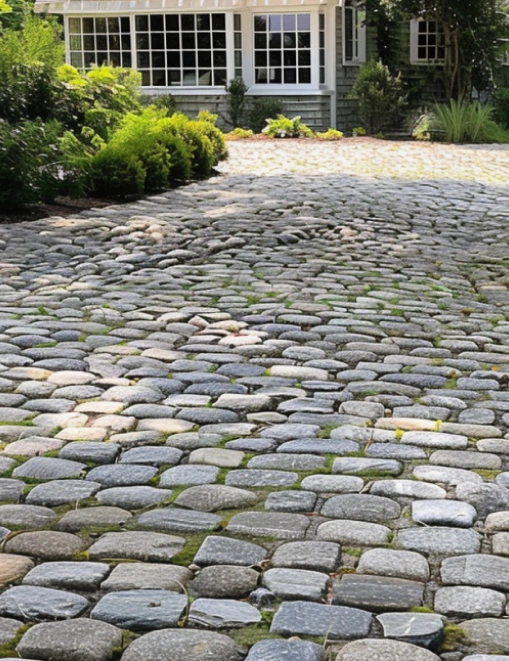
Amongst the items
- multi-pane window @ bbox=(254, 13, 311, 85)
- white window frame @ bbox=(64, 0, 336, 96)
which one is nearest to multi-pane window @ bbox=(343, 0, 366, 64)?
white window frame @ bbox=(64, 0, 336, 96)

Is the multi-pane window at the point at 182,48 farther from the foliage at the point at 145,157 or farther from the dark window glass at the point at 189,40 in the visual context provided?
the foliage at the point at 145,157

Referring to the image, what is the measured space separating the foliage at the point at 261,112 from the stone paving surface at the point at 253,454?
14.9 m

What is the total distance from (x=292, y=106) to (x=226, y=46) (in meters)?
2.11

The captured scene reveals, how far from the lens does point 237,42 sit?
79.7ft

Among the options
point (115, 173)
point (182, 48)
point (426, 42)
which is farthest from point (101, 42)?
point (115, 173)

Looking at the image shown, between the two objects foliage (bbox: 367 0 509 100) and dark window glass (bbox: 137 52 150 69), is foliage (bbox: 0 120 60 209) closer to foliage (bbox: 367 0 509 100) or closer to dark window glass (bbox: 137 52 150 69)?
dark window glass (bbox: 137 52 150 69)

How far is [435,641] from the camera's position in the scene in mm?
2342

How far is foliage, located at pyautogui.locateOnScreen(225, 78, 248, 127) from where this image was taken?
2342cm

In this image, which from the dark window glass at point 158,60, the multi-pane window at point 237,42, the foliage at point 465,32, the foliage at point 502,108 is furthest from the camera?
the dark window glass at point 158,60

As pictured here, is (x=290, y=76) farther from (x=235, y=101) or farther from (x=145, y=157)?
(x=145, y=157)

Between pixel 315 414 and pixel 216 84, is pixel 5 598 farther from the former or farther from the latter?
pixel 216 84

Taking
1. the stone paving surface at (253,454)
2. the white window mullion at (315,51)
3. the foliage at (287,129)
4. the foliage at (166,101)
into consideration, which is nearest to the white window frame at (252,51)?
the white window mullion at (315,51)

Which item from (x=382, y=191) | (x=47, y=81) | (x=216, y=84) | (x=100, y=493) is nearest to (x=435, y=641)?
(x=100, y=493)

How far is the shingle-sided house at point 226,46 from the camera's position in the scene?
2380 centimetres
